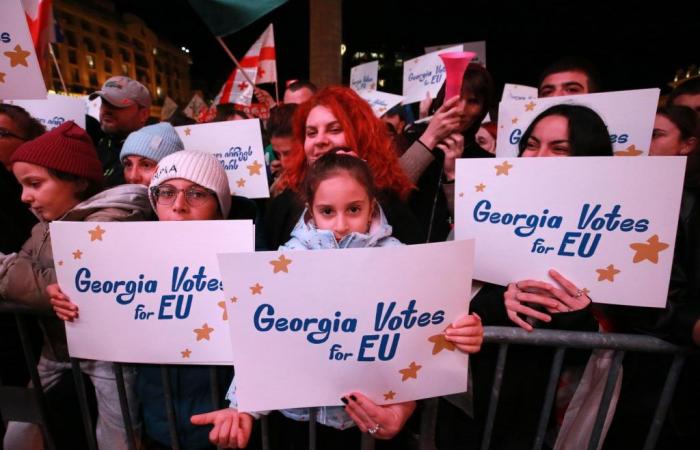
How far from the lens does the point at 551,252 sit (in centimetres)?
136

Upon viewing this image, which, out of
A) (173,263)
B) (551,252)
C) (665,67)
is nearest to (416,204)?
(551,252)

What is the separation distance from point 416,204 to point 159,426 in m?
1.83

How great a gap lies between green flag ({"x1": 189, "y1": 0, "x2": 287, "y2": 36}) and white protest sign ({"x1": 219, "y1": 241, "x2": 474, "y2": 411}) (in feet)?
13.7

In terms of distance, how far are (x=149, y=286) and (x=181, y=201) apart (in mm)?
518

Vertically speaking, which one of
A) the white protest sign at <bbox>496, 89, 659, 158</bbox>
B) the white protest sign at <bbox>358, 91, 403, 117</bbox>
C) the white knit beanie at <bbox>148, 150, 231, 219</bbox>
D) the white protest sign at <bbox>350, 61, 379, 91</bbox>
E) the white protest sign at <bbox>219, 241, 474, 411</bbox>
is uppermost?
the white protest sign at <bbox>350, 61, 379, 91</bbox>

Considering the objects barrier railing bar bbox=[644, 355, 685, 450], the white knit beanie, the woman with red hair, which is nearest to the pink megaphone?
the woman with red hair

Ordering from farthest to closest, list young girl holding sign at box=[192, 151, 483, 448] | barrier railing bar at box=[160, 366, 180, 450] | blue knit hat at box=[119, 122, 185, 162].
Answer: blue knit hat at box=[119, 122, 185, 162]
barrier railing bar at box=[160, 366, 180, 450]
young girl holding sign at box=[192, 151, 483, 448]

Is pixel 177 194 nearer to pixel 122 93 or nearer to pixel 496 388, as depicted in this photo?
pixel 496 388

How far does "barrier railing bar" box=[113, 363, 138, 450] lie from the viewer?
1480 millimetres

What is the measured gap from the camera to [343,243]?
4.76ft

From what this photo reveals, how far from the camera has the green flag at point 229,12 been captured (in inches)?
170

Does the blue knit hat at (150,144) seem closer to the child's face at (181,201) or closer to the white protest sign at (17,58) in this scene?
the white protest sign at (17,58)

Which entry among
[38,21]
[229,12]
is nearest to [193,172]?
[38,21]

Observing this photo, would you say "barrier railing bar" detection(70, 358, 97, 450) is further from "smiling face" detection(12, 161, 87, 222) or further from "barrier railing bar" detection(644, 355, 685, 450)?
"barrier railing bar" detection(644, 355, 685, 450)
